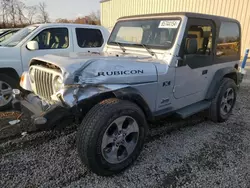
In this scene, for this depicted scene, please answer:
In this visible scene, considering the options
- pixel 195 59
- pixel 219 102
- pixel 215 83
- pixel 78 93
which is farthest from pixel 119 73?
pixel 219 102

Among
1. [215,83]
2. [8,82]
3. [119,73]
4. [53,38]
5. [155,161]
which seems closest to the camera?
[119,73]

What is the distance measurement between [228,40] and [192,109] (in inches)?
65.6

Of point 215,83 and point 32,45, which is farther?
point 32,45

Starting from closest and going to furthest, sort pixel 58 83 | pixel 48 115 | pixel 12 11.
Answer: pixel 48 115 → pixel 58 83 → pixel 12 11

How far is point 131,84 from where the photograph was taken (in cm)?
261

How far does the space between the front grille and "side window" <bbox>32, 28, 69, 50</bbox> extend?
98.0 inches

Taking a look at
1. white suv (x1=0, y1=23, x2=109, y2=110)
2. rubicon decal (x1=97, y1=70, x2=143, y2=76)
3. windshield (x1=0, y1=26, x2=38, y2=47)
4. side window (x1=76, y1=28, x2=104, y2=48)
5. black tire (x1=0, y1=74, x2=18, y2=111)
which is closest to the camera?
rubicon decal (x1=97, y1=70, x2=143, y2=76)

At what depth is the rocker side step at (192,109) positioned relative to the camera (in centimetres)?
330

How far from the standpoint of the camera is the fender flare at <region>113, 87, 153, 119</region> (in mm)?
2433

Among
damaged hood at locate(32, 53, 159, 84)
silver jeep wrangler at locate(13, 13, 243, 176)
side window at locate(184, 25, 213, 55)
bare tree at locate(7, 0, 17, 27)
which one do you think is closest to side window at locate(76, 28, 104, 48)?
silver jeep wrangler at locate(13, 13, 243, 176)

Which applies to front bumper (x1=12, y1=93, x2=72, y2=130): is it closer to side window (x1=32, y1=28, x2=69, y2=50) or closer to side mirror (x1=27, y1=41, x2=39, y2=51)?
side mirror (x1=27, y1=41, x2=39, y2=51)

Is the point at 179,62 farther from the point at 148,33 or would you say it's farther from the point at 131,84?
the point at 131,84

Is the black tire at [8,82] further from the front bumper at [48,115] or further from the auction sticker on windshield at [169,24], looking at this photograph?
the auction sticker on windshield at [169,24]

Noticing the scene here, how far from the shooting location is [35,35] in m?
4.84
